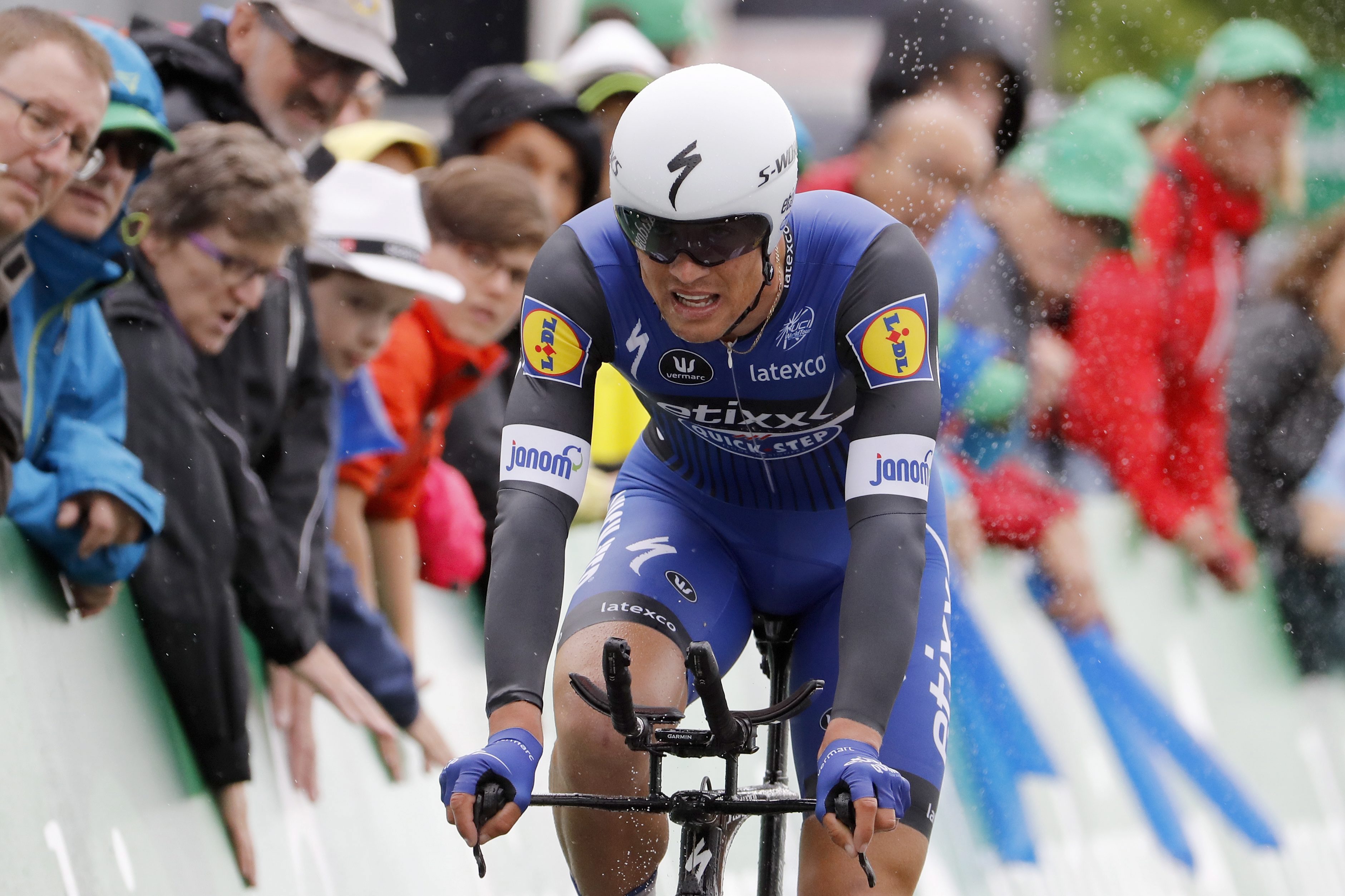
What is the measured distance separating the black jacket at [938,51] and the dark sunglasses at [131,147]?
3467mm

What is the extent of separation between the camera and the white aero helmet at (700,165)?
3523mm

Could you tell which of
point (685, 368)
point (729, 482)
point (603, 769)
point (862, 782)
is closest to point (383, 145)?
point (729, 482)

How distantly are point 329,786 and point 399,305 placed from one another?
1547 mm

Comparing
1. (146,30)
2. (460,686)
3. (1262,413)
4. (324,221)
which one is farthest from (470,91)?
(1262,413)

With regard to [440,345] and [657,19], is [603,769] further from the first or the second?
[657,19]

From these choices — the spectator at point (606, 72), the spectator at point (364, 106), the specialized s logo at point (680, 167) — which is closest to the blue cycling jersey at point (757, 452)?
the specialized s logo at point (680, 167)

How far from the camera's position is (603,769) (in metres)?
3.78

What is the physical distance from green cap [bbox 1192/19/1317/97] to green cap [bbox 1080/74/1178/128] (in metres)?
0.35

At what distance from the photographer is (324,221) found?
230 inches

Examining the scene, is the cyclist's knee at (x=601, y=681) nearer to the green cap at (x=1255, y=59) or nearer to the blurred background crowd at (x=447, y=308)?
the blurred background crowd at (x=447, y=308)

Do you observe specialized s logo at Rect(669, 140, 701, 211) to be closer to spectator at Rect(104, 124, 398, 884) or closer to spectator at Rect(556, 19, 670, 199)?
spectator at Rect(104, 124, 398, 884)

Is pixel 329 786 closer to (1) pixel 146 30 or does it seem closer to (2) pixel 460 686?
(2) pixel 460 686

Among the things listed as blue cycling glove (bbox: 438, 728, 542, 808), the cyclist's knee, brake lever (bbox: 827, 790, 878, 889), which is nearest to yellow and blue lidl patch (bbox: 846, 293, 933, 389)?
the cyclist's knee

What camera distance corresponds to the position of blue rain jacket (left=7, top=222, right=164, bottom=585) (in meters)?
4.48
